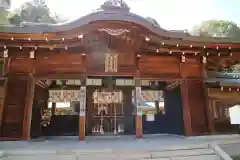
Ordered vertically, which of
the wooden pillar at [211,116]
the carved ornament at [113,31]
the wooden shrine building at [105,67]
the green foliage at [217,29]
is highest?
the green foliage at [217,29]

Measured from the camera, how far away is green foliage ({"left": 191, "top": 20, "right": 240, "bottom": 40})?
2523cm

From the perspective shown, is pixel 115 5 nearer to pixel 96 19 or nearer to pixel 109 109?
pixel 96 19

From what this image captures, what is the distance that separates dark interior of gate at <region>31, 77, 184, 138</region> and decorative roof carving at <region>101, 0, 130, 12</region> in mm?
3451

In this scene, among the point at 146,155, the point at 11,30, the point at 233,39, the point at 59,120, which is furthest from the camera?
the point at 59,120

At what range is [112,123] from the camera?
9453mm

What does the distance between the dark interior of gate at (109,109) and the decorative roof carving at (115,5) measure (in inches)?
136

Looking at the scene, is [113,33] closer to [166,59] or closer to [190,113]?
[166,59]

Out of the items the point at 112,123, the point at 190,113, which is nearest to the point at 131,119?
the point at 112,123

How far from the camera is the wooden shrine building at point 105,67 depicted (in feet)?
22.1

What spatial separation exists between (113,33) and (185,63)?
311 cm

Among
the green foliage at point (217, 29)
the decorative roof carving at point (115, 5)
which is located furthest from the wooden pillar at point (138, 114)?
the green foliage at point (217, 29)

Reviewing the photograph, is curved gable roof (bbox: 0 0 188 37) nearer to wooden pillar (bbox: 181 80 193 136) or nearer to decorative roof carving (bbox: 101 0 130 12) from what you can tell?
decorative roof carving (bbox: 101 0 130 12)

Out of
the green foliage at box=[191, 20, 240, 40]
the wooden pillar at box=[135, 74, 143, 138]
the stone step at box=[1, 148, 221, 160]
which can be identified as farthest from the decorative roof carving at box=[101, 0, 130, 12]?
the green foliage at box=[191, 20, 240, 40]

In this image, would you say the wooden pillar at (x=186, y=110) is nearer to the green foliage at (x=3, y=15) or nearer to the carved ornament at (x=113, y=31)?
the carved ornament at (x=113, y=31)
